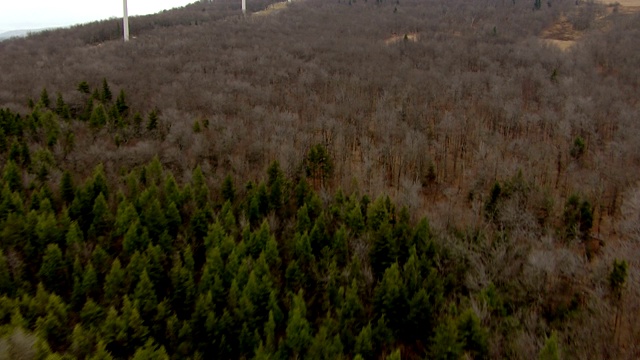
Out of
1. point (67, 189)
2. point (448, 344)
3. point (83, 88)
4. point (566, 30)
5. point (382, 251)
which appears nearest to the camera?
point (448, 344)

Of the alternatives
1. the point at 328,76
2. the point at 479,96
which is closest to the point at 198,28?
the point at 328,76

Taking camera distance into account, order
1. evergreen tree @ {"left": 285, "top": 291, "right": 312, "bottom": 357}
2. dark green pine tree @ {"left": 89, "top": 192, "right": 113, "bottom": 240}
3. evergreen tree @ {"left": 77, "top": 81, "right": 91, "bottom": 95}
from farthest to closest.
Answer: evergreen tree @ {"left": 77, "top": 81, "right": 91, "bottom": 95} → dark green pine tree @ {"left": 89, "top": 192, "right": 113, "bottom": 240} → evergreen tree @ {"left": 285, "top": 291, "right": 312, "bottom": 357}

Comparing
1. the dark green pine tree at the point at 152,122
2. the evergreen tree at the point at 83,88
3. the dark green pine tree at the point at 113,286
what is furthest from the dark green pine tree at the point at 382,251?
the evergreen tree at the point at 83,88

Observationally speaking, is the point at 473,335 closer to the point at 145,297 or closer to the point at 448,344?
the point at 448,344

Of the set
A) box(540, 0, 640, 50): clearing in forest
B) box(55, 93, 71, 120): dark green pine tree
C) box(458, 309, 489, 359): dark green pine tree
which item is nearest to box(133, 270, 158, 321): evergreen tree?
box(458, 309, 489, 359): dark green pine tree

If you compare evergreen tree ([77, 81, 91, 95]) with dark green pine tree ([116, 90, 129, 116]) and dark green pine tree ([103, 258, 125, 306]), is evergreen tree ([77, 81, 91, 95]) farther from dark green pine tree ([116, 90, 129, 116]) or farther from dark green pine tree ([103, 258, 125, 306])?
dark green pine tree ([103, 258, 125, 306])

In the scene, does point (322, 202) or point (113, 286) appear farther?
point (322, 202)

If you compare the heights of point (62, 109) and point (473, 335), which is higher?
point (62, 109)

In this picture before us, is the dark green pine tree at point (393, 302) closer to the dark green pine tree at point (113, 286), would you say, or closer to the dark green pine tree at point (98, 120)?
the dark green pine tree at point (113, 286)

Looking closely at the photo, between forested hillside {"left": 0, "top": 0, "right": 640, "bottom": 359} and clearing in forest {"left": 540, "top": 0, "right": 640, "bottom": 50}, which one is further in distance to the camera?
clearing in forest {"left": 540, "top": 0, "right": 640, "bottom": 50}

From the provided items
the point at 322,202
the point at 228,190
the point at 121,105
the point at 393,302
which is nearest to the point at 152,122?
the point at 121,105
